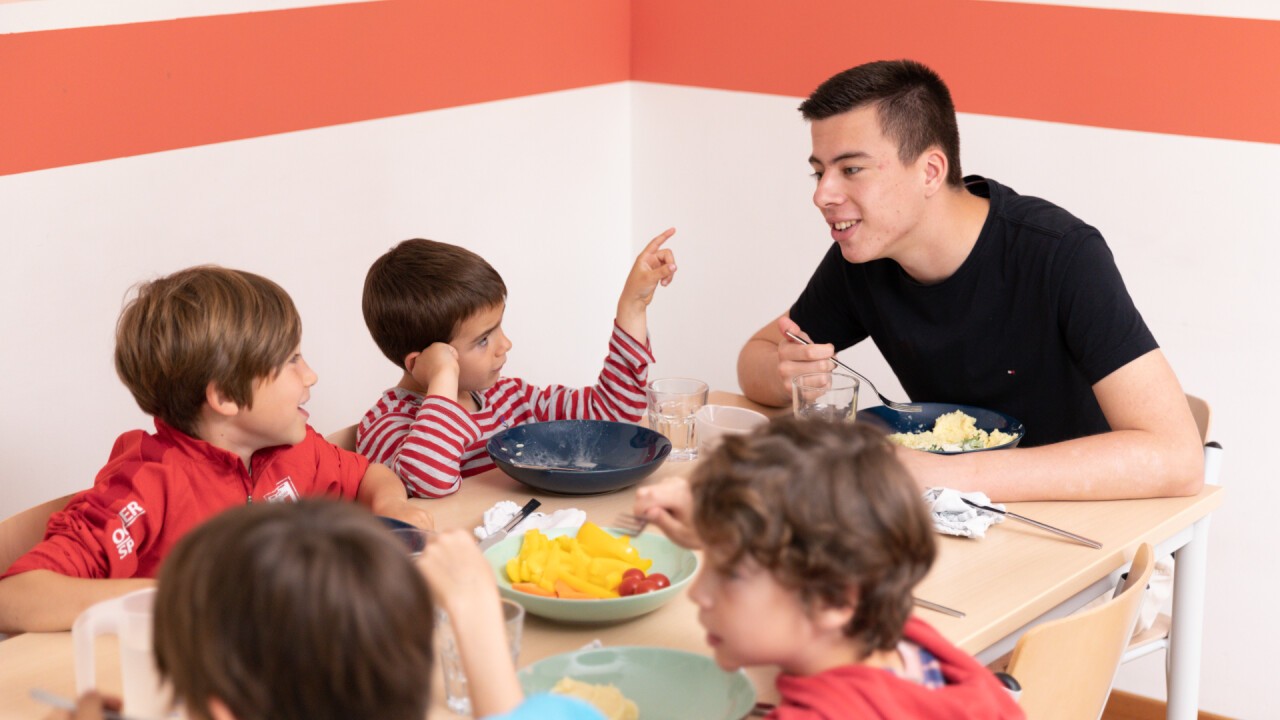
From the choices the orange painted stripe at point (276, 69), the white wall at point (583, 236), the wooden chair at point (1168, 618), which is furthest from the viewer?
the white wall at point (583, 236)

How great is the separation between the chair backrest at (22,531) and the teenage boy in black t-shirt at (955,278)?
111 cm

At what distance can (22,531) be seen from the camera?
1647mm

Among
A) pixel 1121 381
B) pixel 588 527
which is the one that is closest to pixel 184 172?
pixel 588 527

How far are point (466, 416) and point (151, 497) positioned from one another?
502 millimetres

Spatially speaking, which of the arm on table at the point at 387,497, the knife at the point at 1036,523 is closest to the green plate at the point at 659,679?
the arm on table at the point at 387,497

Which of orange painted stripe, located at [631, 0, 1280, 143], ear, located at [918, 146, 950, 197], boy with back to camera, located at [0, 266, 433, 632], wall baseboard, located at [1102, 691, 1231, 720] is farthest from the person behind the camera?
wall baseboard, located at [1102, 691, 1231, 720]

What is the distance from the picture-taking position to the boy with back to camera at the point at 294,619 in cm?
85

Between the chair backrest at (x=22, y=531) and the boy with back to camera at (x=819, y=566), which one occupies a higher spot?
the boy with back to camera at (x=819, y=566)

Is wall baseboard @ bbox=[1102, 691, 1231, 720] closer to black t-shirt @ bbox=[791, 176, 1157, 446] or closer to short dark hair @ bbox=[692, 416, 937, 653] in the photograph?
black t-shirt @ bbox=[791, 176, 1157, 446]

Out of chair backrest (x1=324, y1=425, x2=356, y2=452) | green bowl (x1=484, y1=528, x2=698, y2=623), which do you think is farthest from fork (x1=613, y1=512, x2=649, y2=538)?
chair backrest (x1=324, y1=425, x2=356, y2=452)

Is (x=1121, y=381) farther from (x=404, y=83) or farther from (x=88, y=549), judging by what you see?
(x=404, y=83)

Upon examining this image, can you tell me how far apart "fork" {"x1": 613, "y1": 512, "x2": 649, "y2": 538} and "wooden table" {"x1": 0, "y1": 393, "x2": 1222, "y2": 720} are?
0.02 metres

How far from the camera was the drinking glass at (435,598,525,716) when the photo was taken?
47.5 inches

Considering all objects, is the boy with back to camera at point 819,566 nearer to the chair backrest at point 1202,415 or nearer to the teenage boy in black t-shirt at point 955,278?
the teenage boy in black t-shirt at point 955,278
